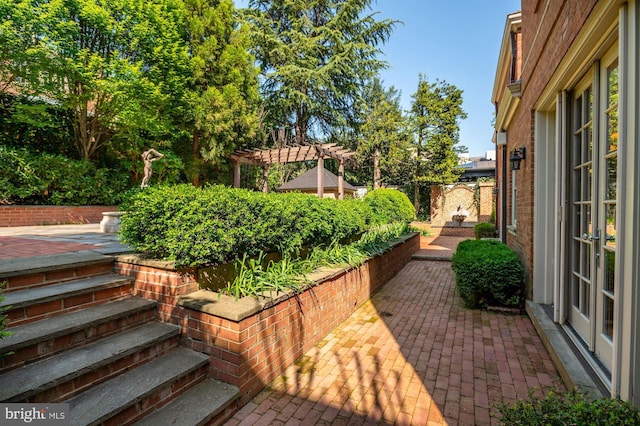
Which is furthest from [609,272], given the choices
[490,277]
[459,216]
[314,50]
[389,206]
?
[314,50]

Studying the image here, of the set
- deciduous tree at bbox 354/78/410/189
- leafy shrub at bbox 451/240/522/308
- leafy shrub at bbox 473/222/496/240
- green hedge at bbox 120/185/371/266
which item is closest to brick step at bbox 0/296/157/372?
green hedge at bbox 120/185/371/266

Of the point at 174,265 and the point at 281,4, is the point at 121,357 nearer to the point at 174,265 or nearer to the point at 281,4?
the point at 174,265

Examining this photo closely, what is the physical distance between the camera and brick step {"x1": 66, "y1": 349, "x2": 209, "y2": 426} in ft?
5.85

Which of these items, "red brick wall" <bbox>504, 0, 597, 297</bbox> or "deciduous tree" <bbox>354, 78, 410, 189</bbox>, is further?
"deciduous tree" <bbox>354, 78, 410, 189</bbox>

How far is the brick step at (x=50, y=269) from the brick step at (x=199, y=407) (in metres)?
1.45

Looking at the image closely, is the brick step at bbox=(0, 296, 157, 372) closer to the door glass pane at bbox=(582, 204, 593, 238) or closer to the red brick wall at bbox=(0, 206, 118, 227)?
the door glass pane at bbox=(582, 204, 593, 238)

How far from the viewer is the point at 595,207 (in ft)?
7.82

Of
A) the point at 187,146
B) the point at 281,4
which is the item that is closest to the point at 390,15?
the point at 281,4

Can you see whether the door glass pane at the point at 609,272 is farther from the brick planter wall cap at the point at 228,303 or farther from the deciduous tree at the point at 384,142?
the deciduous tree at the point at 384,142

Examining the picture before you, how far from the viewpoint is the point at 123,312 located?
2.47 meters

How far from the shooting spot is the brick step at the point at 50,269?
2.34m

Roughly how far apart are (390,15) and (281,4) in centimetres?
606
